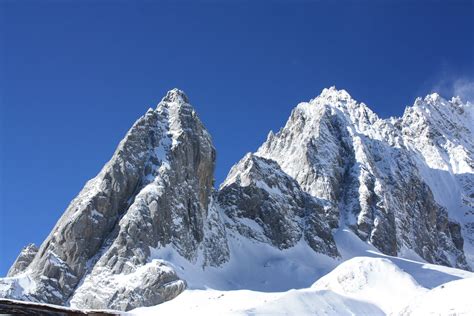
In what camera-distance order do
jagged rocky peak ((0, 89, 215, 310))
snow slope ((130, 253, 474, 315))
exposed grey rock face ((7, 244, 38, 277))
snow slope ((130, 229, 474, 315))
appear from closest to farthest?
snow slope ((130, 253, 474, 315)) → snow slope ((130, 229, 474, 315)) → jagged rocky peak ((0, 89, 215, 310)) → exposed grey rock face ((7, 244, 38, 277))

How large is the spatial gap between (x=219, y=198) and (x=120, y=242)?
140 feet

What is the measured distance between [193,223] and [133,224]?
16.3m

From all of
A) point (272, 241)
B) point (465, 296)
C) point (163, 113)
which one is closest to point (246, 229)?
point (272, 241)

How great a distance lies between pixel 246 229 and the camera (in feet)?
466

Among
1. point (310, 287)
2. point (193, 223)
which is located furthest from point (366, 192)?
point (310, 287)

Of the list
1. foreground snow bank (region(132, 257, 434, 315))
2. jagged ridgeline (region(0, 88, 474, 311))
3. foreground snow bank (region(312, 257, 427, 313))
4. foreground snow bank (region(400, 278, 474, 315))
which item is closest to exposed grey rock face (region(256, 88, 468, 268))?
jagged ridgeline (region(0, 88, 474, 311))

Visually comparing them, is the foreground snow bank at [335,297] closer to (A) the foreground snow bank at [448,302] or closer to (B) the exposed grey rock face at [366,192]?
(A) the foreground snow bank at [448,302]

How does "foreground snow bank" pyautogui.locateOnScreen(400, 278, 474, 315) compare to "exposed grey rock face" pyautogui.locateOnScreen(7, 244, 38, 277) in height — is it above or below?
below

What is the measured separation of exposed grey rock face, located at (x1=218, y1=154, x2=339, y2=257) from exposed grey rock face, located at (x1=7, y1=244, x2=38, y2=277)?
43.4m

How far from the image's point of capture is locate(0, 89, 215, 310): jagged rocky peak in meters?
103

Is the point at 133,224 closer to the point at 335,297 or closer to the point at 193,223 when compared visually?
the point at 193,223

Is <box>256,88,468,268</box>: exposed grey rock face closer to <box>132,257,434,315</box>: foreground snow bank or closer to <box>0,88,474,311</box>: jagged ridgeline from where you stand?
<box>0,88,474,311</box>: jagged ridgeline

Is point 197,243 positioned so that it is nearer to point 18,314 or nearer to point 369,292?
point 369,292

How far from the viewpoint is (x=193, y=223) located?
12562 centimetres
